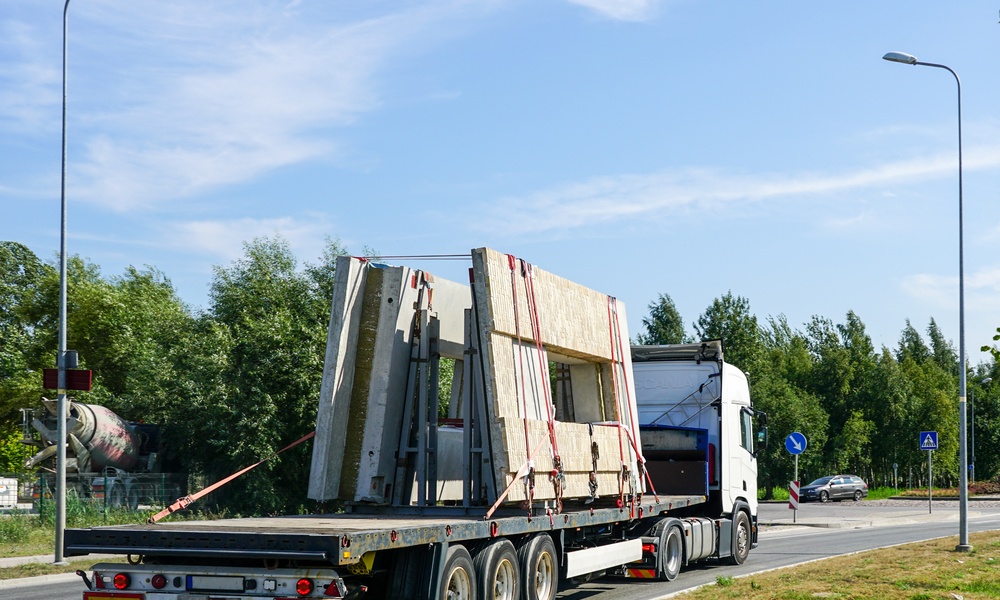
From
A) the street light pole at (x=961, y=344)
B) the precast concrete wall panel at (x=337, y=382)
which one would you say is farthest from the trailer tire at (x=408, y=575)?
the street light pole at (x=961, y=344)

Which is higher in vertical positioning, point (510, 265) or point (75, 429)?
point (510, 265)

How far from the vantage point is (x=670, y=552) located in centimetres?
1438

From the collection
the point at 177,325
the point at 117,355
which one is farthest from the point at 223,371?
the point at 117,355

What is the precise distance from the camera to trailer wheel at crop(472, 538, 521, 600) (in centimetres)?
938

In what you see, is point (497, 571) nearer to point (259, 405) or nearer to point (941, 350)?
point (259, 405)

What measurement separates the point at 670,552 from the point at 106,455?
58.0 ft

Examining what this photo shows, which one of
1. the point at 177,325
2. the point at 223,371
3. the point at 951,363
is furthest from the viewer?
the point at 951,363

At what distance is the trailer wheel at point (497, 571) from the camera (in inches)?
369

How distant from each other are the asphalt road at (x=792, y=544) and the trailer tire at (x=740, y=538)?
18 cm

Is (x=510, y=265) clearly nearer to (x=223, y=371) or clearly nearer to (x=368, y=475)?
(x=368, y=475)

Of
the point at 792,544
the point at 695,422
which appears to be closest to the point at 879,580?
the point at 695,422

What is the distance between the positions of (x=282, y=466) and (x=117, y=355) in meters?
18.9

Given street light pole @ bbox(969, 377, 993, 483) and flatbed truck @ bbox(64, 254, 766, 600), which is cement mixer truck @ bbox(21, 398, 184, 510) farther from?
street light pole @ bbox(969, 377, 993, 483)

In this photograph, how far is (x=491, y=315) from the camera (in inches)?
415
